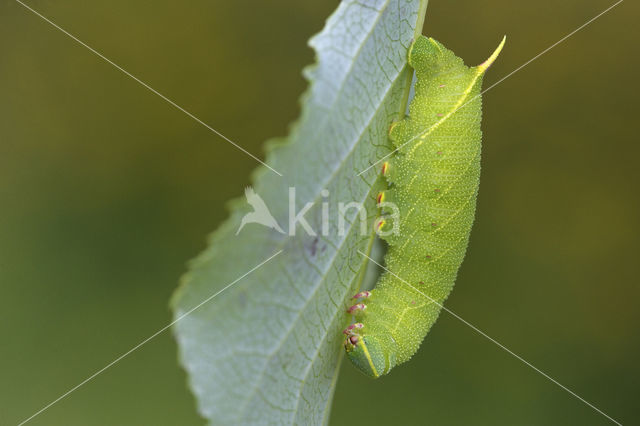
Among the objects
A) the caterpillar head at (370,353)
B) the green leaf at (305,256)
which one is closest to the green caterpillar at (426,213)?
the caterpillar head at (370,353)

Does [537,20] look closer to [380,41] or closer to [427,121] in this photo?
[427,121]

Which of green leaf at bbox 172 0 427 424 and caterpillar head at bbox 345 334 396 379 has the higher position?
green leaf at bbox 172 0 427 424

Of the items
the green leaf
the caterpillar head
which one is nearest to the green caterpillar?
the caterpillar head

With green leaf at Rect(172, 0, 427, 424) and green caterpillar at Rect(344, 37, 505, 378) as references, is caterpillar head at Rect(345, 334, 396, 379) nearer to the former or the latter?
green caterpillar at Rect(344, 37, 505, 378)

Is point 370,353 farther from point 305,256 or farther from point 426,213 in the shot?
point 305,256

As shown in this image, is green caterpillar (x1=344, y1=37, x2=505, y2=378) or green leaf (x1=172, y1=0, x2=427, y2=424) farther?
green caterpillar (x1=344, y1=37, x2=505, y2=378)

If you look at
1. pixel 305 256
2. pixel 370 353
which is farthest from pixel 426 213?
pixel 305 256

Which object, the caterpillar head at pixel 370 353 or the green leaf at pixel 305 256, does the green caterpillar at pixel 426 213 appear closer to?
the caterpillar head at pixel 370 353
